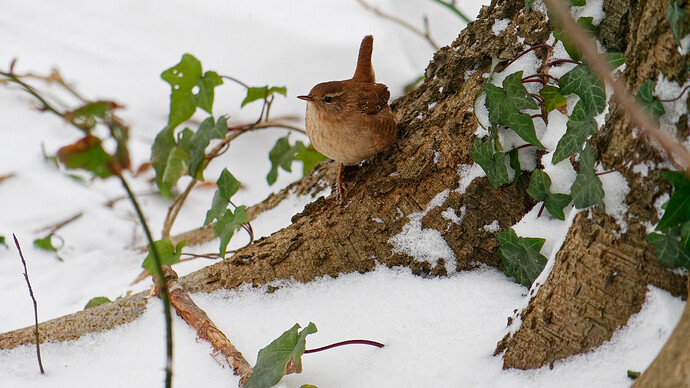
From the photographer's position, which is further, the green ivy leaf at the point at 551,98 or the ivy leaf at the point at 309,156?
Result: the ivy leaf at the point at 309,156

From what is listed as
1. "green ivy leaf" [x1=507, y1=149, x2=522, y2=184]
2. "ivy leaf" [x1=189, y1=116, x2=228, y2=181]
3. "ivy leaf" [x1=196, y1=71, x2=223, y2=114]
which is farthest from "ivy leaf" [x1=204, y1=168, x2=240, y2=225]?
"green ivy leaf" [x1=507, y1=149, x2=522, y2=184]

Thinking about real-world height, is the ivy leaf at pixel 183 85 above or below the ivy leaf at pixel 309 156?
above

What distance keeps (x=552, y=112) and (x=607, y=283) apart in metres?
0.68

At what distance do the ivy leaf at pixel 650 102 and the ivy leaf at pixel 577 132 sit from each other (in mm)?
211

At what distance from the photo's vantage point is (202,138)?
2.60 meters

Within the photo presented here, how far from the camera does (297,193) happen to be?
9.27ft

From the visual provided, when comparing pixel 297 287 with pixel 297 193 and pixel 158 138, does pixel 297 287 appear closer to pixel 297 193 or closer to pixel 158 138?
pixel 297 193

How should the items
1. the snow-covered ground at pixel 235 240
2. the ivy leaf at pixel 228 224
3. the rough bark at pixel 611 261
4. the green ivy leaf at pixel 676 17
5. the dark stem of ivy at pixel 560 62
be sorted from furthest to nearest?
1. the ivy leaf at pixel 228 224
2. the dark stem of ivy at pixel 560 62
3. the snow-covered ground at pixel 235 240
4. the rough bark at pixel 611 261
5. the green ivy leaf at pixel 676 17

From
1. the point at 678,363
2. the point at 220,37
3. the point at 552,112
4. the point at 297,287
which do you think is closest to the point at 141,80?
the point at 220,37

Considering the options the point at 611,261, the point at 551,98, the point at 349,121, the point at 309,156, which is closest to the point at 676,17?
the point at 611,261

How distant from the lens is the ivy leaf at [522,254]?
5.95ft

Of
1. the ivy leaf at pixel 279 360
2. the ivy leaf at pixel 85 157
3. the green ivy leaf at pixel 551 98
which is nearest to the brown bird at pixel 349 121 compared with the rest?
the green ivy leaf at pixel 551 98

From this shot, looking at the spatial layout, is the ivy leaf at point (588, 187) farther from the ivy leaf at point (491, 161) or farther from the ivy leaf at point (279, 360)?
the ivy leaf at point (279, 360)

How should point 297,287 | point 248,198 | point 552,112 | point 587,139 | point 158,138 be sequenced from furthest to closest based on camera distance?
point 248,198 < point 158,138 < point 297,287 < point 552,112 < point 587,139
